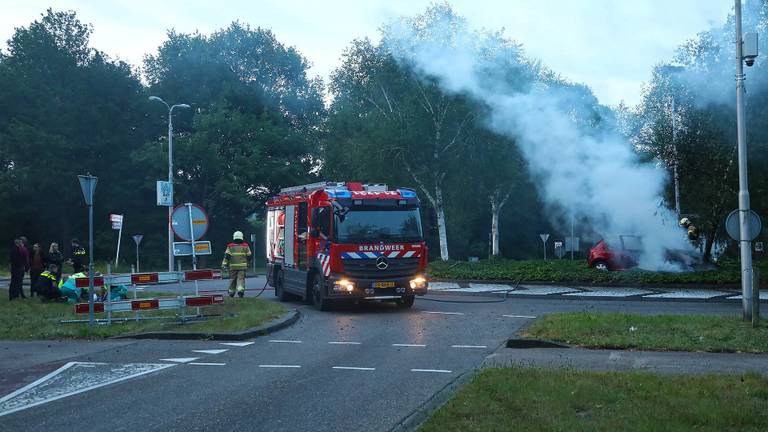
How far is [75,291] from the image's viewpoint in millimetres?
19359

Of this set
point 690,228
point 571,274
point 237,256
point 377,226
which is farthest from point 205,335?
point 690,228

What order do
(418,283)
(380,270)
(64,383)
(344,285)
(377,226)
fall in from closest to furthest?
1. (64,383)
2. (344,285)
3. (380,270)
4. (377,226)
5. (418,283)

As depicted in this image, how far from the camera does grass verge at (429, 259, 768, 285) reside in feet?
74.3

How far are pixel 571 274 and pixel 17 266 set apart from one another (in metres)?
16.3

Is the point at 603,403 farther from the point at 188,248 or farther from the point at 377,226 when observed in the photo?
the point at 188,248

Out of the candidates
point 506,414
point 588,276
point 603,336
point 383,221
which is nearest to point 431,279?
point 588,276

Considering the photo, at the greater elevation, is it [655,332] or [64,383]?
[655,332]

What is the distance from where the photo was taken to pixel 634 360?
9961mm

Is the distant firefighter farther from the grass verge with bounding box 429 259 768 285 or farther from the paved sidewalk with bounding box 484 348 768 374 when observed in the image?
the paved sidewalk with bounding box 484 348 768 374

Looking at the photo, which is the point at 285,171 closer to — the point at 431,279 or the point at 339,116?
the point at 339,116

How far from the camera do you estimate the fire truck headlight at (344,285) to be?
16891 mm

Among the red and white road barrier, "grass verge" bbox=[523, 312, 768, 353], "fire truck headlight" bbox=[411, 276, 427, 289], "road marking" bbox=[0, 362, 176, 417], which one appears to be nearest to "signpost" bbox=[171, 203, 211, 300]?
the red and white road barrier

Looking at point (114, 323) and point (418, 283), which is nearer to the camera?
point (114, 323)

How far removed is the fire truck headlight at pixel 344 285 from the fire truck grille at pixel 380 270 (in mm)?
175
